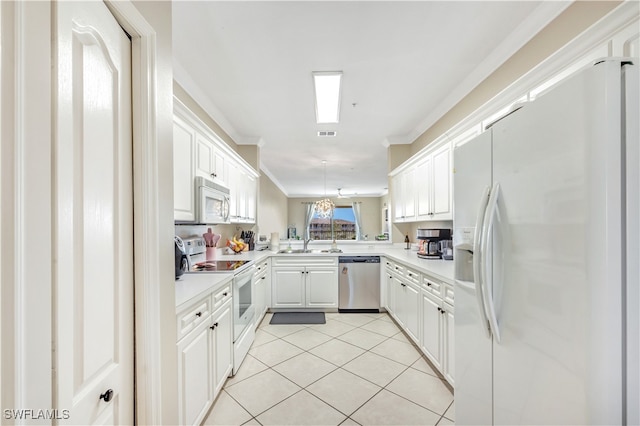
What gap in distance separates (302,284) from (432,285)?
2088 mm

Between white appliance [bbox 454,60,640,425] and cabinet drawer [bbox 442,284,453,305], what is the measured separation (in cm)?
75

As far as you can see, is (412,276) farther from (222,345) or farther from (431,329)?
(222,345)

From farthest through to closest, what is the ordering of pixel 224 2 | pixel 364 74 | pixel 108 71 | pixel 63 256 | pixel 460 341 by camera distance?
pixel 364 74 < pixel 224 2 < pixel 460 341 < pixel 108 71 < pixel 63 256

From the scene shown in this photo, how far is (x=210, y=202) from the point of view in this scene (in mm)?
2473

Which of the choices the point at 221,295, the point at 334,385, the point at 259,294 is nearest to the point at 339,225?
the point at 259,294

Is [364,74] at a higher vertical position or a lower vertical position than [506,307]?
higher

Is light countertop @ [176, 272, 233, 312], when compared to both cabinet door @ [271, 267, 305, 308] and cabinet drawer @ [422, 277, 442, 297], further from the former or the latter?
cabinet door @ [271, 267, 305, 308]

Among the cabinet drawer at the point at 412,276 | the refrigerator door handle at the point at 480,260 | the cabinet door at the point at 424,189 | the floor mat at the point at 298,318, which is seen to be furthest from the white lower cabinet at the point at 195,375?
the cabinet door at the point at 424,189

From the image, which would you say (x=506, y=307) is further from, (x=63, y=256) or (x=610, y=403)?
(x=63, y=256)

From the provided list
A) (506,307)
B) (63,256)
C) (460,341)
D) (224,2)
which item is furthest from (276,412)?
(224,2)

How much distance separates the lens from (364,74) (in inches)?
95.9

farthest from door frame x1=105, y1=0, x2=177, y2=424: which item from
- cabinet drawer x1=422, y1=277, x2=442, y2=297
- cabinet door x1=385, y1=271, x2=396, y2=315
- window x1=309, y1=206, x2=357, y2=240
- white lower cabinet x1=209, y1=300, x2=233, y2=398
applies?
window x1=309, y1=206, x2=357, y2=240

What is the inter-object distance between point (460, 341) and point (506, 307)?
0.51 meters

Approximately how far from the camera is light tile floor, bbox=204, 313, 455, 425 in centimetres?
172
